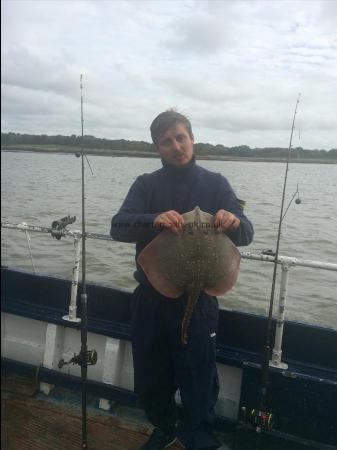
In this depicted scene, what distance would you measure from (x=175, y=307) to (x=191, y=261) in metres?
0.43

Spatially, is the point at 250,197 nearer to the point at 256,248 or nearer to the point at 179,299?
the point at 256,248

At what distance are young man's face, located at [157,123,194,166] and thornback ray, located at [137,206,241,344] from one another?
1.74 ft

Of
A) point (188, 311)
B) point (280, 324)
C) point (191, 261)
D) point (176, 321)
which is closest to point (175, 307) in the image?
point (176, 321)

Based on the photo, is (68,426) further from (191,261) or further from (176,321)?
(191,261)

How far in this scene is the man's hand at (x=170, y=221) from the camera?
8.49ft

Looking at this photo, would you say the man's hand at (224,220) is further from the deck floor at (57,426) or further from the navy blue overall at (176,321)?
the deck floor at (57,426)

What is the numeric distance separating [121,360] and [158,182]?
1894 mm

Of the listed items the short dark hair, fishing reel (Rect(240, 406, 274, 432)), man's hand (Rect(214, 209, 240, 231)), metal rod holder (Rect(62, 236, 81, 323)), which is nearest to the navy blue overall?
man's hand (Rect(214, 209, 240, 231))

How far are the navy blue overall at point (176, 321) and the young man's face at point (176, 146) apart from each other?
0.23 ft

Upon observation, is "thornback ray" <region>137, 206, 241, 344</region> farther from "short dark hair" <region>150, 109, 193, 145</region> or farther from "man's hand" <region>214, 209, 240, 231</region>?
"short dark hair" <region>150, 109, 193, 145</region>

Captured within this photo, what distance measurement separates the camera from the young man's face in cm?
296

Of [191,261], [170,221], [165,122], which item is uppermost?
[165,122]

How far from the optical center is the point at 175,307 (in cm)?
290

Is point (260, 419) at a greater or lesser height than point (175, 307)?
lesser
